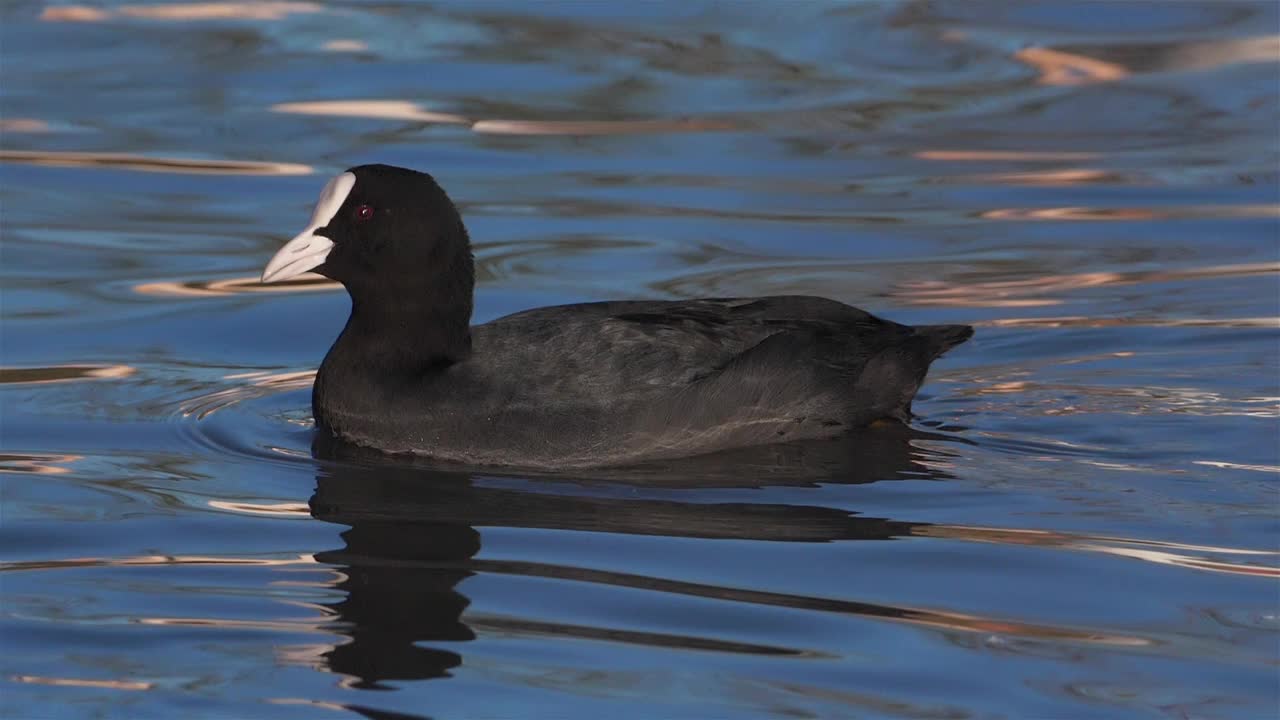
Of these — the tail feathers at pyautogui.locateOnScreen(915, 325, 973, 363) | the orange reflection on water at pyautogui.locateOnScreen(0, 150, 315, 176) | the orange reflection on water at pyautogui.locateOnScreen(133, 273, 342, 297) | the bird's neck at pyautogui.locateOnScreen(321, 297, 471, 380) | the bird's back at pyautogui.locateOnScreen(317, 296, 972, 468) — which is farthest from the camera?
the orange reflection on water at pyautogui.locateOnScreen(0, 150, 315, 176)

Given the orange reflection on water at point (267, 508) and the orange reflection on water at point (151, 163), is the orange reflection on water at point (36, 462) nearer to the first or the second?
the orange reflection on water at point (267, 508)

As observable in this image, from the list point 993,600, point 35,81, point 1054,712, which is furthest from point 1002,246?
point 35,81

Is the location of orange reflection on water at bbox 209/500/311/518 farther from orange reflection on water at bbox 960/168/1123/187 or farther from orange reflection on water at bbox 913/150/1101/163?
orange reflection on water at bbox 913/150/1101/163

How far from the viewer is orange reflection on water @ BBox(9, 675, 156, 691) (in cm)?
507

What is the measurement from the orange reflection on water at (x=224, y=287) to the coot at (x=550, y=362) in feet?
8.95

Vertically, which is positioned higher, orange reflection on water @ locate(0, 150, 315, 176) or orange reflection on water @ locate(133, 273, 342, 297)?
orange reflection on water @ locate(0, 150, 315, 176)

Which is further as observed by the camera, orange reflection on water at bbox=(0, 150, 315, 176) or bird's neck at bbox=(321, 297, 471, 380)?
orange reflection on water at bbox=(0, 150, 315, 176)

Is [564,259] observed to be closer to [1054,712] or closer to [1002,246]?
[1002,246]

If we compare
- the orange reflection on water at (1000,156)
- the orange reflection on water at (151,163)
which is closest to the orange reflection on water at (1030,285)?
the orange reflection on water at (1000,156)

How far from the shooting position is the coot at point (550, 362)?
274 inches

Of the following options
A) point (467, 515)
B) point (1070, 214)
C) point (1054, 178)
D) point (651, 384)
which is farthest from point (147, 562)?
point (1054, 178)

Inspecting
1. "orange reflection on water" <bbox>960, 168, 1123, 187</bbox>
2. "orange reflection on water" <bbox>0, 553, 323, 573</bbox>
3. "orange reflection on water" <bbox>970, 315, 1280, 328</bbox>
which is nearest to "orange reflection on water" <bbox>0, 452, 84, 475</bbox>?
"orange reflection on water" <bbox>0, 553, 323, 573</bbox>

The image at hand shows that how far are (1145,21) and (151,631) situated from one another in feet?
39.6

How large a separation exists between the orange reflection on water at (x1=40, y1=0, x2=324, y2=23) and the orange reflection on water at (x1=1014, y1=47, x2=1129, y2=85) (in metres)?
5.40
